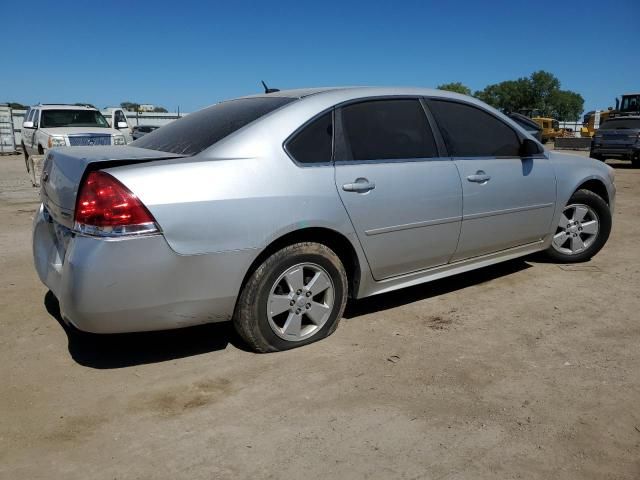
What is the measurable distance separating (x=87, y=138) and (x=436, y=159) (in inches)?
382

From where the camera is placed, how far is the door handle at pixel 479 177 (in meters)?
3.97

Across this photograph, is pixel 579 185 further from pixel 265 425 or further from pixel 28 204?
pixel 28 204

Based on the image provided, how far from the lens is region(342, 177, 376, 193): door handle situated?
332cm

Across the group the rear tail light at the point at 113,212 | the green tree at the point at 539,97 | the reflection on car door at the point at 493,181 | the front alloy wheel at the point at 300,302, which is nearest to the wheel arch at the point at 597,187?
the reflection on car door at the point at 493,181

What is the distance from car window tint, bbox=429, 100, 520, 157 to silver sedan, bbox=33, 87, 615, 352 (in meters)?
0.01

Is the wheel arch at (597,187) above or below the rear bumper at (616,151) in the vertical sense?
below

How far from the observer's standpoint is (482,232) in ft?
13.5

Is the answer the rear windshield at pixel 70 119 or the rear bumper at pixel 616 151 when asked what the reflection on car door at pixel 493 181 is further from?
the rear bumper at pixel 616 151

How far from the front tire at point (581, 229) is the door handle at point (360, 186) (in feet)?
7.74

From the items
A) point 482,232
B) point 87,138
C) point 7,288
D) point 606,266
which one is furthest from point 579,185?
point 87,138

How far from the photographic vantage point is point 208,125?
3.57m

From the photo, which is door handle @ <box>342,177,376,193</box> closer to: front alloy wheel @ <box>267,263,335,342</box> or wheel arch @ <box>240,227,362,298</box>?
wheel arch @ <box>240,227,362,298</box>

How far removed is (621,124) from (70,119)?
16389 mm

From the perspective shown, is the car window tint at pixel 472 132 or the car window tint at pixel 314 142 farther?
the car window tint at pixel 472 132
